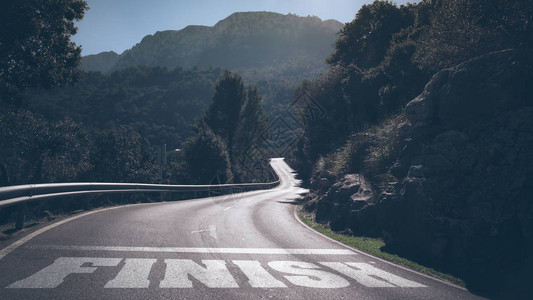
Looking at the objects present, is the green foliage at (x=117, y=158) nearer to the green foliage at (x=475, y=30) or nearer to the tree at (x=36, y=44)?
the tree at (x=36, y=44)

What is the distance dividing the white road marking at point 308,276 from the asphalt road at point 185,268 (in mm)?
17

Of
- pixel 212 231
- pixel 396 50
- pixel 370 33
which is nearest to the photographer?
pixel 212 231

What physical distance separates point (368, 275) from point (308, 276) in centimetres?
123

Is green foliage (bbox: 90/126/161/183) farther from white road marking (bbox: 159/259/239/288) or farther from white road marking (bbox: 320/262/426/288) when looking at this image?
white road marking (bbox: 320/262/426/288)

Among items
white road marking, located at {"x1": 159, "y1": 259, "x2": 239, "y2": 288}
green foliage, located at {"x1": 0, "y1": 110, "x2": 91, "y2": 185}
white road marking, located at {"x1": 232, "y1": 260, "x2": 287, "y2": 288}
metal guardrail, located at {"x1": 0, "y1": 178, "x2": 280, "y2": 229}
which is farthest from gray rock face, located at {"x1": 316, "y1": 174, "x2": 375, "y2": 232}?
green foliage, located at {"x1": 0, "y1": 110, "x2": 91, "y2": 185}

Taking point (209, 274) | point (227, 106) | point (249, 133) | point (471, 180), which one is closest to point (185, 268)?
point (209, 274)

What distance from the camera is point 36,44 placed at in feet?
48.6

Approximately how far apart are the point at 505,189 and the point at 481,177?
0.53 metres

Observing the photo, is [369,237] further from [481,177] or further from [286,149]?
[286,149]

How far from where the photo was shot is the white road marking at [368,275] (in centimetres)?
545

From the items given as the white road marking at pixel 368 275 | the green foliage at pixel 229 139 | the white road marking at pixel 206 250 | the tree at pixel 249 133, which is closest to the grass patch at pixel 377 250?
the white road marking at pixel 206 250

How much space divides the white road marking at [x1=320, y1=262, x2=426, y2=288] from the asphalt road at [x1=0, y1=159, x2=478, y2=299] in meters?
0.02

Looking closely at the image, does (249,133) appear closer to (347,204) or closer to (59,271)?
(347,204)

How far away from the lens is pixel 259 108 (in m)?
61.0
